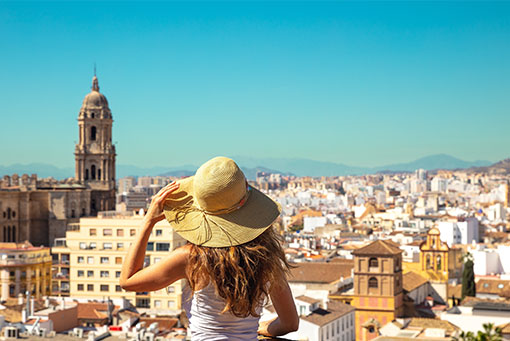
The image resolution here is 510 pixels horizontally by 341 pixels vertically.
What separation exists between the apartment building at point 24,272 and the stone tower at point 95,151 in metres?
22.7


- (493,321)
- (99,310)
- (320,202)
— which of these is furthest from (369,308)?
(320,202)

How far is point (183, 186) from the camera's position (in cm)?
293

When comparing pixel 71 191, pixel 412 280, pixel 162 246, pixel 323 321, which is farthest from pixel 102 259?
pixel 71 191

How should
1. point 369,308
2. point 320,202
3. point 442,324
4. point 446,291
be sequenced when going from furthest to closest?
point 320,202, point 446,291, point 369,308, point 442,324

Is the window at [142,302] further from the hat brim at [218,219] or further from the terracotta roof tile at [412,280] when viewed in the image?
the hat brim at [218,219]

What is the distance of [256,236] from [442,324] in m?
24.1

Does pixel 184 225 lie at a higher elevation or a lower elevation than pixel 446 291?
higher

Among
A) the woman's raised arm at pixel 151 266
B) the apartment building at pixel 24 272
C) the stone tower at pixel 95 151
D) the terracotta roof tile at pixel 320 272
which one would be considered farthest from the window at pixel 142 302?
the woman's raised arm at pixel 151 266

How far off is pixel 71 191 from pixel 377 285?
86.5ft

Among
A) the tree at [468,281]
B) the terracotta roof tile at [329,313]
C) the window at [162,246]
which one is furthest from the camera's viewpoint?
the tree at [468,281]

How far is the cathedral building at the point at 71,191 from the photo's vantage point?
52.5m

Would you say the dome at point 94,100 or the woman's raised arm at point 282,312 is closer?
the woman's raised arm at point 282,312

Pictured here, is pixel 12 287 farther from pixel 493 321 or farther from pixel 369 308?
pixel 493 321

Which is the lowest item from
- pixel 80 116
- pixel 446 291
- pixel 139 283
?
pixel 446 291
